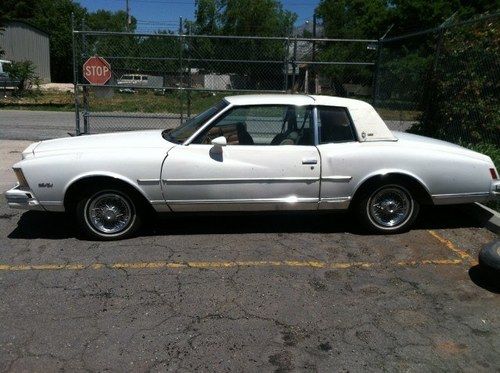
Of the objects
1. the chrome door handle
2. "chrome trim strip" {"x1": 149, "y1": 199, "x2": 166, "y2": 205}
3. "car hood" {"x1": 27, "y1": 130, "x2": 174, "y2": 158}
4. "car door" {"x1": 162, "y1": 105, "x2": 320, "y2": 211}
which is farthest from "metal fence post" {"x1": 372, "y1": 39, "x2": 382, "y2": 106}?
"chrome trim strip" {"x1": 149, "y1": 199, "x2": 166, "y2": 205}

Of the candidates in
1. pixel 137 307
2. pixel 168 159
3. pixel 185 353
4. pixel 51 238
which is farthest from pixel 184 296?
pixel 51 238

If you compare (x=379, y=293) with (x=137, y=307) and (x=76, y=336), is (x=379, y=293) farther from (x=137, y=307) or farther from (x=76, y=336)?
(x=76, y=336)

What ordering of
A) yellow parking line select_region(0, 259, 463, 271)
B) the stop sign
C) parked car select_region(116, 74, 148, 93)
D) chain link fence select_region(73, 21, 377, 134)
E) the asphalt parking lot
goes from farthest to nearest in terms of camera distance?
1. parked car select_region(116, 74, 148, 93)
2. chain link fence select_region(73, 21, 377, 134)
3. the stop sign
4. yellow parking line select_region(0, 259, 463, 271)
5. the asphalt parking lot

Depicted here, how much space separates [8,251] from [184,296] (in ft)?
6.65

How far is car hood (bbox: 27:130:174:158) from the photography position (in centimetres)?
514

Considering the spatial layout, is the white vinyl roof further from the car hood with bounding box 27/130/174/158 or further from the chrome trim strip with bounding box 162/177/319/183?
the car hood with bounding box 27/130/174/158

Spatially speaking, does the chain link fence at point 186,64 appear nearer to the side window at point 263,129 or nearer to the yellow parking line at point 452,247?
the side window at point 263,129

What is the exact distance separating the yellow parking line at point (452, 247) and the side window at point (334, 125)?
139 cm

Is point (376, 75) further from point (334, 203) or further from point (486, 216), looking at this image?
point (334, 203)

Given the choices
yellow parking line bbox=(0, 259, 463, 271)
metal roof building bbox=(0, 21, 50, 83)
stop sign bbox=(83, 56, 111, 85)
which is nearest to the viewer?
yellow parking line bbox=(0, 259, 463, 271)

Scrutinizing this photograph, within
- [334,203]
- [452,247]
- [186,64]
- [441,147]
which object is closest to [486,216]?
[452,247]

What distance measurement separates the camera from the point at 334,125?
5.36m

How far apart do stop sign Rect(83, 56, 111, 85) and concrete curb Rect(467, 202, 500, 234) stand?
7433mm

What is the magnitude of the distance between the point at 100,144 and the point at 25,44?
41.5 metres
